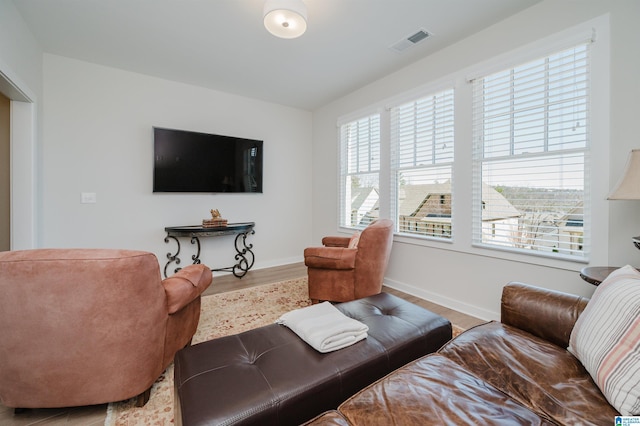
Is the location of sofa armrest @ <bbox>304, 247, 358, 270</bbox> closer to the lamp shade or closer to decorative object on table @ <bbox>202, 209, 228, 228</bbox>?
decorative object on table @ <bbox>202, 209, 228, 228</bbox>

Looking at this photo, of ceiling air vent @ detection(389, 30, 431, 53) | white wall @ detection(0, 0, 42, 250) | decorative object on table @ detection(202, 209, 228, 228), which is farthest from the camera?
decorative object on table @ detection(202, 209, 228, 228)

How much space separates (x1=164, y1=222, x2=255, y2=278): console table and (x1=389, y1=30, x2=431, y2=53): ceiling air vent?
2.91 m

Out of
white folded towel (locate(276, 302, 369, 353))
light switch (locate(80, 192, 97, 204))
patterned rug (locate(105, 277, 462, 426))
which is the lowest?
patterned rug (locate(105, 277, 462, 426))

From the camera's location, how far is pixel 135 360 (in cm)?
138

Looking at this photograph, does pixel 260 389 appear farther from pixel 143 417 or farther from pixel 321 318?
pixel 143 417

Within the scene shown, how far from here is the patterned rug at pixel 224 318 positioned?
1.43 metres

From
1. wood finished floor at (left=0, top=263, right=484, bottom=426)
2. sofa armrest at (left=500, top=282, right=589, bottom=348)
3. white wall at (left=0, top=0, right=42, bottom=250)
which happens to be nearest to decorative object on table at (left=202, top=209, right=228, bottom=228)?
wood finished floor at (left=0, top=263, right=484, bottom=426)

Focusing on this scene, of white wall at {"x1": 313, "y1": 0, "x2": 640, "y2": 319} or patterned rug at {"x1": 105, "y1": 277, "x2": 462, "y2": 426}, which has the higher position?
white wall at {"x1": 313, "y1": 0, "x2": 640, "y2": 319}

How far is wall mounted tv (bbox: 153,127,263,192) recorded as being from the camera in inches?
138

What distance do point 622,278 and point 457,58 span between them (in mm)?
2465

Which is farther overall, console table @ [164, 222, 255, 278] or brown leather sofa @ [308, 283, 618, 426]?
console table @ [164, 222, 255, 278]

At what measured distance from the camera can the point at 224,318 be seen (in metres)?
2.54

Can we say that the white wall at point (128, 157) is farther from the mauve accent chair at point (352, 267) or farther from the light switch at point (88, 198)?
the mauve accent chair at point (352, 267)

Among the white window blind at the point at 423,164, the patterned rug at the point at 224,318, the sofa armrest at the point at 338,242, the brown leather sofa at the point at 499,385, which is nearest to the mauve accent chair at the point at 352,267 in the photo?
the patterned rug at the point at 224,318
